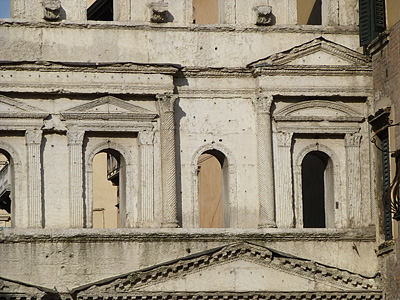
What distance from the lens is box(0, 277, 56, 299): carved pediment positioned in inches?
1092

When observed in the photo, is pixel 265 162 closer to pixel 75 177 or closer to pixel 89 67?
pixel 75 177

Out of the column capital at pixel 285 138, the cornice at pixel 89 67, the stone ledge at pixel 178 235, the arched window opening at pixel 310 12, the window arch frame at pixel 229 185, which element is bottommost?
the stone ledge at pixel 178 235

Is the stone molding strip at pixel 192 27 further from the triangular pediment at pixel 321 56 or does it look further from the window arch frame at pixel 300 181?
the window arch frame at pixel 300 181

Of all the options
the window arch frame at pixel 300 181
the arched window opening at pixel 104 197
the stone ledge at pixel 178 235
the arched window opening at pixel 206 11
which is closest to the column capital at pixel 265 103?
the window arch frame at pixel 300 181

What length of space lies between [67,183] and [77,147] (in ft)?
2.35

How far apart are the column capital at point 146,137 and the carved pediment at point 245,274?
2700 mm

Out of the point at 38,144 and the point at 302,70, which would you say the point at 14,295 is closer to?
the point at 38,144

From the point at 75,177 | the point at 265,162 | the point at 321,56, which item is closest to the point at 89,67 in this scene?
the point at 75,177

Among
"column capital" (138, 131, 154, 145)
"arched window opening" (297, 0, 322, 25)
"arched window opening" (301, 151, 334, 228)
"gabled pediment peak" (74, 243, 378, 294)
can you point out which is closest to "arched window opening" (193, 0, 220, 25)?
"arched window opening" (297, 0, 322, 25)

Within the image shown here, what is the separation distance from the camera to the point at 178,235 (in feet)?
96.4

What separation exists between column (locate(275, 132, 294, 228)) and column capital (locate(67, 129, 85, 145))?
152 inches

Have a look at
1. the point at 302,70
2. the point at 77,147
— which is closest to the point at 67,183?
the point at 77,147

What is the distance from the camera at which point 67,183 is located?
2992 cm

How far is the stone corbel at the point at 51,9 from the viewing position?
3017cm
